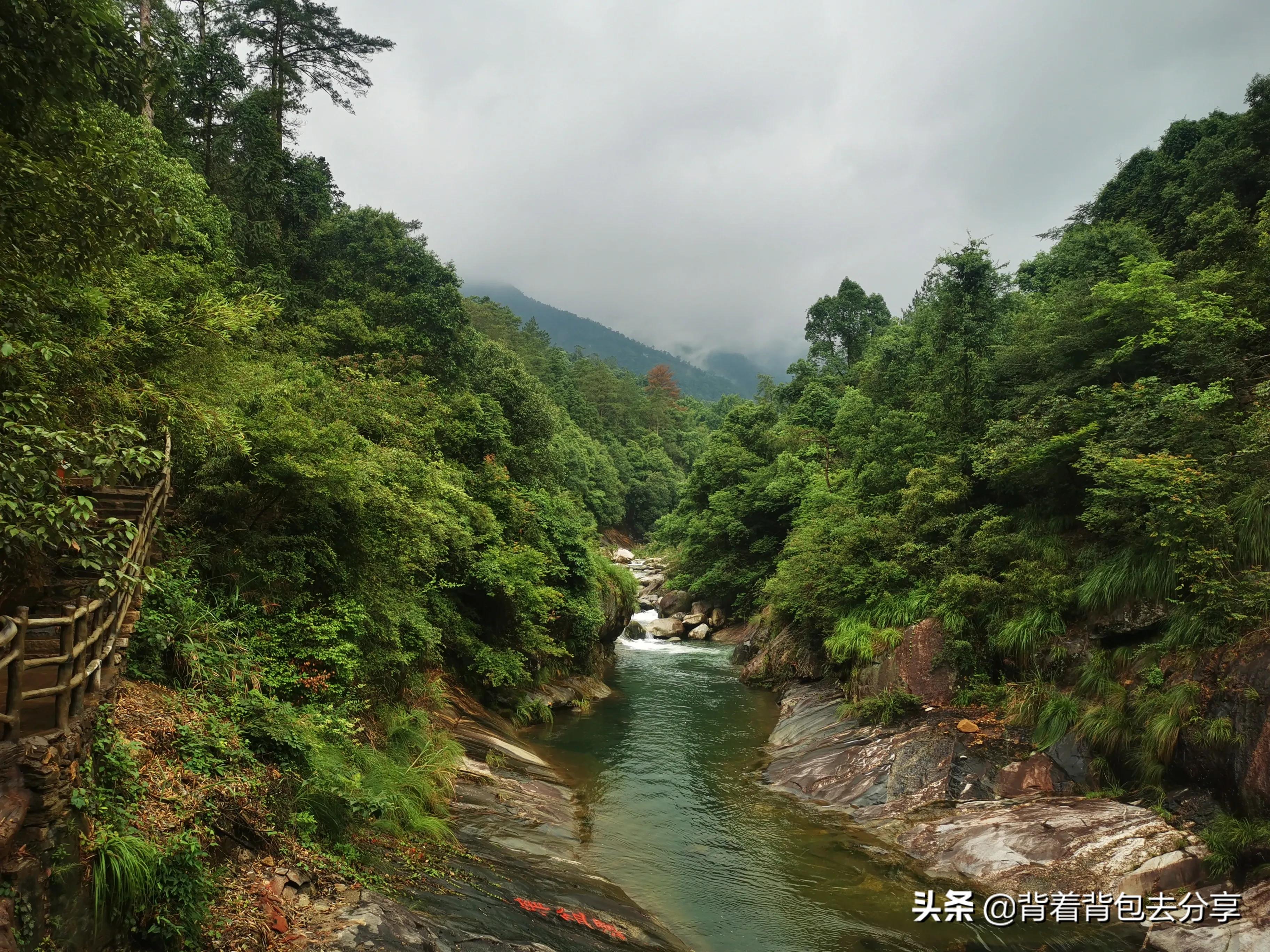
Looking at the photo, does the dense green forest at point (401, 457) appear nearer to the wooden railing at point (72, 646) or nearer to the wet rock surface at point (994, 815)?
the wooden railing at point (72, 646)

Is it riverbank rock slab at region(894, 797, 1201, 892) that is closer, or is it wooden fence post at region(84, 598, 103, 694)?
wooden fence post at region(84, 598, 103, 694)

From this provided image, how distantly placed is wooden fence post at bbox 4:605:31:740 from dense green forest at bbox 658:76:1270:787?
14052 mm

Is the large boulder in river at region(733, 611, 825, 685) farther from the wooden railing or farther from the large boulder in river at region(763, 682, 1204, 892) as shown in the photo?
the wooden railing

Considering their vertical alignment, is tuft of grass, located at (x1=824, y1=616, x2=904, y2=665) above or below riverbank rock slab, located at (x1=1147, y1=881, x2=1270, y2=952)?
above

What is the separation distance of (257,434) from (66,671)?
18.0 ft

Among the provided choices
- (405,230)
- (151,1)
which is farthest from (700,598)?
(151,1)

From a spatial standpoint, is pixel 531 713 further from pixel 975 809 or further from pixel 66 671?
pixel 66 671

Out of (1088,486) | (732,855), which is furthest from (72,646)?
(1088,486)

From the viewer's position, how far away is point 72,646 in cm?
536

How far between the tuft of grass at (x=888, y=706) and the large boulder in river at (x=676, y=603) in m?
25.6

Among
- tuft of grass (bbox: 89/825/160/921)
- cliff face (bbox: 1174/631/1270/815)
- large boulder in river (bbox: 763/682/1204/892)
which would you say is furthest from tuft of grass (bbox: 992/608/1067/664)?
tuft of grass (bbox: 89/825/160/921)

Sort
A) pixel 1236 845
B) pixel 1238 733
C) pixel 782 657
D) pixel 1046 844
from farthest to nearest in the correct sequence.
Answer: pixel 782 657, pixel 1046 844, pixel 1238 733, pixel 1236 845

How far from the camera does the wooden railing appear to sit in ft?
15.5

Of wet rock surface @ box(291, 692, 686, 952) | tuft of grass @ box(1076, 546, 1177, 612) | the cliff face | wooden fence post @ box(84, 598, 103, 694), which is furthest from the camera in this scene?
tuft of grass @ box(1076, 546, 1177, 612)
